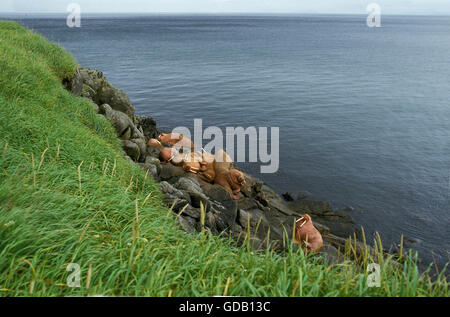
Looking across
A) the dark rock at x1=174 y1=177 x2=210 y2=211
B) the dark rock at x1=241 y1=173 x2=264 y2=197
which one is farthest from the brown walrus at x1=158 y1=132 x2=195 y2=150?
the dark rock at x1=174 y1=177 x2=210 y2=211

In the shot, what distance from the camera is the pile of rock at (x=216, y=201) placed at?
28.7 feet

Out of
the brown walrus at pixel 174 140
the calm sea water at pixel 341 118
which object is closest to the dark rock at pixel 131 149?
the brown walrus at pixel 174 140

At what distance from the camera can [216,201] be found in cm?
1062

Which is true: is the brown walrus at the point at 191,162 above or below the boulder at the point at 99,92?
below

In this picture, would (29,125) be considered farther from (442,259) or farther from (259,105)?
(259,105)

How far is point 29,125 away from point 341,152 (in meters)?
17.7

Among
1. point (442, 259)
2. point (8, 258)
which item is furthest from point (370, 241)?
point (8, 258)

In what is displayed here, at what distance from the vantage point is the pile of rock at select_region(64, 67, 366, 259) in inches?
344

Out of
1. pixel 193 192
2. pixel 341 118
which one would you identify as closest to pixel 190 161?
pixel 193 192

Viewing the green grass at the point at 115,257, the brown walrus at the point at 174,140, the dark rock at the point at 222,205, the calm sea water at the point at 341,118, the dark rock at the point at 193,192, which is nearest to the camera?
the green grass at the point at 115,257

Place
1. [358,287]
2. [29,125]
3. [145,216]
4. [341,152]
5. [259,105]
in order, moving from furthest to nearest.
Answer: [259,105] → [341,152] → [29,125] → [145,216] → [358,287]

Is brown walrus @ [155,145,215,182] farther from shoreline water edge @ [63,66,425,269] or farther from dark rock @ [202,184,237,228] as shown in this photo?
dark rock @ [202,184,237,228]

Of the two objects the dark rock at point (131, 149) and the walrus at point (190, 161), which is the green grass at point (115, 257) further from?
the walrus at point (190, 161)

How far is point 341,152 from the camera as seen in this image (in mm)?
20547
